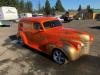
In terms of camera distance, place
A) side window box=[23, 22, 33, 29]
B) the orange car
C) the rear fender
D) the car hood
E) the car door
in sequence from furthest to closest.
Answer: the rear fender < side window box=[23, 22, 33, 29] < the car door < the car hood < the orange car

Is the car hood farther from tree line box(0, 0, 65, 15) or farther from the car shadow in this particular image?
tree line box(0, 0, 65, 15)

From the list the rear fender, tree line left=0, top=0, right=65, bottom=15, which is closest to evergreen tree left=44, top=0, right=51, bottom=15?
tree line left=0, top=0, right=65, bottom=15

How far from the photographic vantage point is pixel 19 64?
26.4 feet

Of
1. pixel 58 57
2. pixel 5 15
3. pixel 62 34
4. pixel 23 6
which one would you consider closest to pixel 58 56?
pixel 58 57

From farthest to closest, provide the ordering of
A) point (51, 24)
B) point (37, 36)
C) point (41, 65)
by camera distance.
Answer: point (51, 24)
point (37, 36)
point (41, 65)

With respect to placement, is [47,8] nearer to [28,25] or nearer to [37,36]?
[28,25]

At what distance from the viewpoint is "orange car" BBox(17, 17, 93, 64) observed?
24.5 ft

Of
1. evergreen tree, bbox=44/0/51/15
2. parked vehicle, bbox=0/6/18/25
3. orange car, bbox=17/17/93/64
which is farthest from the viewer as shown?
evergreen tree, bbox=44/0/51/15

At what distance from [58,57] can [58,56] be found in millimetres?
45

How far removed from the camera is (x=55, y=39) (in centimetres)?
820

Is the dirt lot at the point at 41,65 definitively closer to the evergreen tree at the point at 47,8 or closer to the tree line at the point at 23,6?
the tree line at the point at 23,6

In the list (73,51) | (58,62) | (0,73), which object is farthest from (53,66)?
(0,73)

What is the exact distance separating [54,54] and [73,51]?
3.68 feet

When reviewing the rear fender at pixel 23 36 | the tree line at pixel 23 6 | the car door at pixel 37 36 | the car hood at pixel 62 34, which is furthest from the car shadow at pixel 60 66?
the tree line at pixel 23 6
